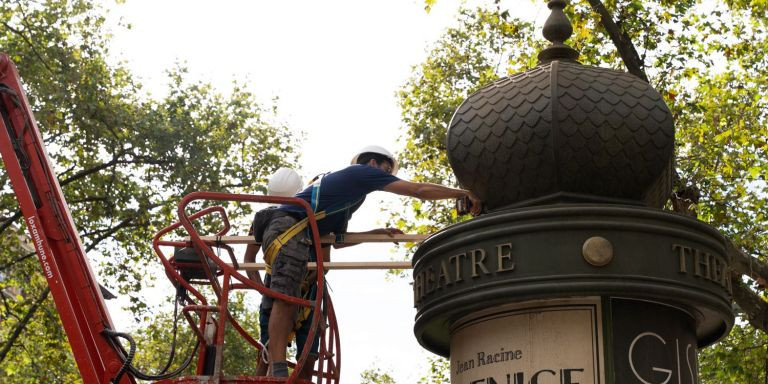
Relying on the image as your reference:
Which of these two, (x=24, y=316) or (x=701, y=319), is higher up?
(x=24, y=316)

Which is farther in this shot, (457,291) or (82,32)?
(82,32)

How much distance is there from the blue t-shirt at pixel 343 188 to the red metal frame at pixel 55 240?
1.94 metres

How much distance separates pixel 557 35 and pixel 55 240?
4.18 metres

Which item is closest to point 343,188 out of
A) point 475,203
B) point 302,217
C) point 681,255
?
point 302,217

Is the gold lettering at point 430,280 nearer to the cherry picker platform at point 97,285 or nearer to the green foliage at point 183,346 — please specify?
the cherry picker platform at point 97,285

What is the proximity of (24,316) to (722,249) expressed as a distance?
54.6 feet

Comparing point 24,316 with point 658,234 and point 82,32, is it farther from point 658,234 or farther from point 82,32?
point 658,234

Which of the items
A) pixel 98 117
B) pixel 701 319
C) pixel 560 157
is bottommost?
pixel 701 319

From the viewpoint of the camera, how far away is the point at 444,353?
6.21 metres

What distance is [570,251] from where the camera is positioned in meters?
5.04

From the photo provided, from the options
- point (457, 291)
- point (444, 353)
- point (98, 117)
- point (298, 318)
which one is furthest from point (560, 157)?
point (98, 117)

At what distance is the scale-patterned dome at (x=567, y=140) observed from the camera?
5.41m

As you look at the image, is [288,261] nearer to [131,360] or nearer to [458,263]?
[458,263]

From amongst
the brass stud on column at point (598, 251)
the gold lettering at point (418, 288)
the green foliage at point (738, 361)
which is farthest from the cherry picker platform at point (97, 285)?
the green foliage at point (738, 361)
